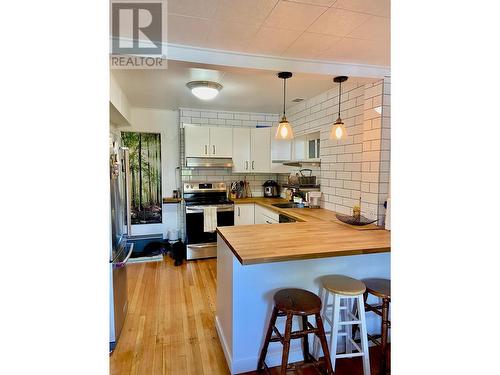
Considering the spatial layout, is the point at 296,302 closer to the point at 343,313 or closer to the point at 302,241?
the point at 302,241

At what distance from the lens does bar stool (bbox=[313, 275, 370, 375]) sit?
1.77 metres

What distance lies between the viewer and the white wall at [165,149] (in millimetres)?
4527

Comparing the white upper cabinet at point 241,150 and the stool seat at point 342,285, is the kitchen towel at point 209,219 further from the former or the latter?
the stool seat at point 342,285

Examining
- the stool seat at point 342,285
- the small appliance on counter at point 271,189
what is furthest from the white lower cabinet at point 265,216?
the stool seat at point 342,285

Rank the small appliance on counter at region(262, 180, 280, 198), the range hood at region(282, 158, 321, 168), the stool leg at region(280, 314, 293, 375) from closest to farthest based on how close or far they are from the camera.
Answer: the stool leg at region(280, 314, 293, 375) → the range hood at region(282, 158, 321, 168) → the small appliance on counter at region(262, 180, 280, 198)

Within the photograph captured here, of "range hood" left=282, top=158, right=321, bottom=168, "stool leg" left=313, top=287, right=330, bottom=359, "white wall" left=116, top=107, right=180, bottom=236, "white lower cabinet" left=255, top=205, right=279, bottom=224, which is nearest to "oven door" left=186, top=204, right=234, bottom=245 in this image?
"white lower cabinet" left=255, top=205, right=279, bottom=224

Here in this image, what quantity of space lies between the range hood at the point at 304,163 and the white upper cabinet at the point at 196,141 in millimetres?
1283

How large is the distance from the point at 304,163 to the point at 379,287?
7.52 ft

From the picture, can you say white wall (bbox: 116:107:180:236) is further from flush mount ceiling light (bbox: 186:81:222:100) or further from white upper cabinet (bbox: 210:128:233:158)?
flush mount ceiling light (bbox: 186:81:222:100)

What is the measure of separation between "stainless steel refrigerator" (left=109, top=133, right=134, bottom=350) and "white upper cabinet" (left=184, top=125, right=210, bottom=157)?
5.59 feet

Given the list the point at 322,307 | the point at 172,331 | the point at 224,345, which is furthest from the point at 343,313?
the point at 172,331
